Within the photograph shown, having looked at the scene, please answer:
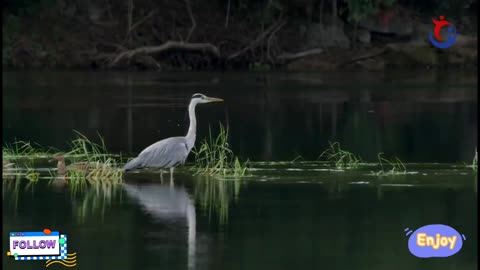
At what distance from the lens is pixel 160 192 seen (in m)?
13.2

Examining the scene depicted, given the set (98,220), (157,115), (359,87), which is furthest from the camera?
(359,87)

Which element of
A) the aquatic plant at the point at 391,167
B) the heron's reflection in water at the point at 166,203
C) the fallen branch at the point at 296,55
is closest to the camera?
the heron's reflection in water at the point at 166,203

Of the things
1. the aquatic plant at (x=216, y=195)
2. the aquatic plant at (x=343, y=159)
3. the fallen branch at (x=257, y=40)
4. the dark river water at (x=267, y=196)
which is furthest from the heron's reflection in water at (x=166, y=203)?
the fallen branch at (x=257, y=40)

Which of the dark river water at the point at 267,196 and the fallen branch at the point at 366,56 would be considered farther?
the fallen branch at the point at 366,56

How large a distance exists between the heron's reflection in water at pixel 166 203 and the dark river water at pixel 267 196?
0.01 meters

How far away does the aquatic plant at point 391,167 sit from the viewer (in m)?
14.8

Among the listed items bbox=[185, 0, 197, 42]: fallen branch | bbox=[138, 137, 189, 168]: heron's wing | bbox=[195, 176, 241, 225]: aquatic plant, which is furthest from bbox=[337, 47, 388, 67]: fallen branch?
bbox=[138, 137, 189, 168]: heron's wing

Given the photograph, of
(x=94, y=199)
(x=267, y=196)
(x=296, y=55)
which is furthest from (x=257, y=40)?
(x=94, y=199)

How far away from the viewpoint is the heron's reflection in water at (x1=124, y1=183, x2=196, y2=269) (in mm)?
11547

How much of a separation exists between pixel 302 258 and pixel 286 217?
1.86 metres

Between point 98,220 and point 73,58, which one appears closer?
point 98,220

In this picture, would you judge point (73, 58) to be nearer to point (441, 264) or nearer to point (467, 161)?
point (467, 161)

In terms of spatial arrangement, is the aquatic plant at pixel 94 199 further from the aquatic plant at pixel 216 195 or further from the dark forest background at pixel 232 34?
the dark forest background at pixel 232 34

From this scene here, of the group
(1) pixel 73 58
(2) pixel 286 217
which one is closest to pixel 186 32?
(1) pixel 73 58
